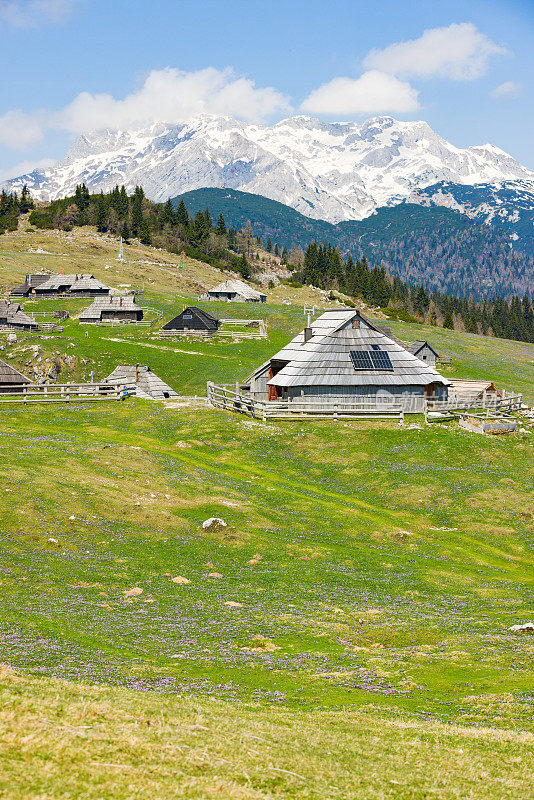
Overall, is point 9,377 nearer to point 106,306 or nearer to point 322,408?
point 322,408

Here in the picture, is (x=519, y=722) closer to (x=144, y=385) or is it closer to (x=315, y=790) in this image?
(x=315, y=790)

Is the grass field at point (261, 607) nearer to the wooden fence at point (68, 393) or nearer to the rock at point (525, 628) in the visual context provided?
the rock at point (525, 628)

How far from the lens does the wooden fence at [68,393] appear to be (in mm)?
58531

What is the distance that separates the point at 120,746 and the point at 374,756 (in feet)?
14.1

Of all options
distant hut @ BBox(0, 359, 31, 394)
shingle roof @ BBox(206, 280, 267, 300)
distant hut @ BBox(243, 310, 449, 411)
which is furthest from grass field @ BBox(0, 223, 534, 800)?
shingle roof @ BBox(206, 280, 267, 300)

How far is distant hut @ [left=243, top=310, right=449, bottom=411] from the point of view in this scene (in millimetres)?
57375

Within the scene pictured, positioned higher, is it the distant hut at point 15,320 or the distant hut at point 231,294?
the distant hut at point 231,294

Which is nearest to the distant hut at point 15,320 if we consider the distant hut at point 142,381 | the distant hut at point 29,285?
the distant hut at point 29,285

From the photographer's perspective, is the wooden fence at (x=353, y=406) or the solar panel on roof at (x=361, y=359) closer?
the wooden fence at (x=353, y=406)

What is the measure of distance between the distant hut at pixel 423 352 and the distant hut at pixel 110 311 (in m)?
49.2

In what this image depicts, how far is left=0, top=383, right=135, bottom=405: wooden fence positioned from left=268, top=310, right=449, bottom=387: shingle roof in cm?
1341

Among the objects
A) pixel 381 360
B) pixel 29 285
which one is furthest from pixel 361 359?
pixel 29 285

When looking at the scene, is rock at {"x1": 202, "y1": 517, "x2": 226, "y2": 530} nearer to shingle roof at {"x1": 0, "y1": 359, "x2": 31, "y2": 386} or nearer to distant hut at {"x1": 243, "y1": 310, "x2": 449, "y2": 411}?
distant hut at {"x1": 243, "y1": 310, "x2": 449, "y2": 411}

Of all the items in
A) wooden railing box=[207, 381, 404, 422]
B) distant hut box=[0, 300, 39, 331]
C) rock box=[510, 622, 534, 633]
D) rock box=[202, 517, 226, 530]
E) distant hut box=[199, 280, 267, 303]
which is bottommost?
rock box=[510, 622, 534, 633]
